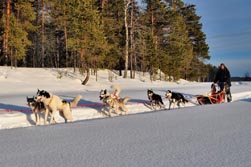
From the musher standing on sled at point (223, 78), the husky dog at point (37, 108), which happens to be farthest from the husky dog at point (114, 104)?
the musher standing on sled at point (223, 78)

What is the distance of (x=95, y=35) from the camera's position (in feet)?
73.2

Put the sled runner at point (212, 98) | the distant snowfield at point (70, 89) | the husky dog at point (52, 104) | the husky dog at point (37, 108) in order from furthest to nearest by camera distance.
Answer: the sled runner at point (212, 98), the distant snowfield at point (70, 89), the husky dog at point (37, 108), the husky dog at point (52, 104)

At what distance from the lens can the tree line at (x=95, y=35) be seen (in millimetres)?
22484

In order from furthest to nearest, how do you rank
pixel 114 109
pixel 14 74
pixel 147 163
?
pixel 14 74 < pixel 114 109 < pixel 147 163

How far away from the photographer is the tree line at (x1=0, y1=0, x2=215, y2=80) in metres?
22.5

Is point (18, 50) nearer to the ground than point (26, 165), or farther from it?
farther from it

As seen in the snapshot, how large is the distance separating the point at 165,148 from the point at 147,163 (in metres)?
0.87

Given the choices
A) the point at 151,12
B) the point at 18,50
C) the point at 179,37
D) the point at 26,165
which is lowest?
the point at 26,165

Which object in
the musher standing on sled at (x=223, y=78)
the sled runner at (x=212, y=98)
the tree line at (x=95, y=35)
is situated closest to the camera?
the sled runner at (x=212, y=98)

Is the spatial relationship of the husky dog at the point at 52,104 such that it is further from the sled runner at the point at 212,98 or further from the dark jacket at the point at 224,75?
the dark jacket at the point at 224,75

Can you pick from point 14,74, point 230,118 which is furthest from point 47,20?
point 230,118

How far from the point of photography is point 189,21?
47781 mm

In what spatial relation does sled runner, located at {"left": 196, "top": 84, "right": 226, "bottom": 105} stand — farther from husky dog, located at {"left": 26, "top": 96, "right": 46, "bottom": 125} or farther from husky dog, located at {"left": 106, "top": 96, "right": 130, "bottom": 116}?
husky dog, located at {"left": 26, "top": 96, "right": 46, "bottom": 125}

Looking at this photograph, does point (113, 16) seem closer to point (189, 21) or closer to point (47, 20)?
point (47, 20)
